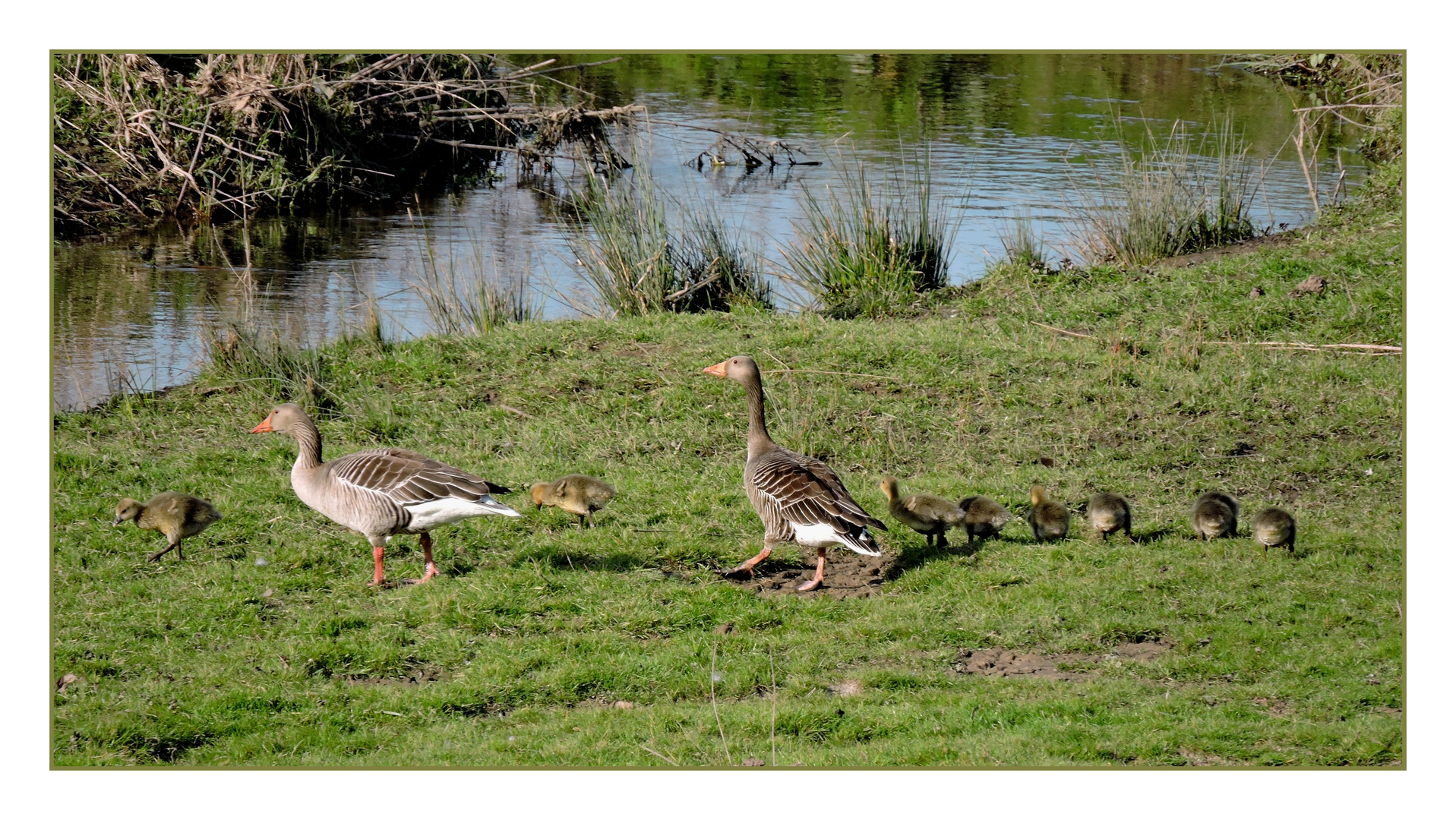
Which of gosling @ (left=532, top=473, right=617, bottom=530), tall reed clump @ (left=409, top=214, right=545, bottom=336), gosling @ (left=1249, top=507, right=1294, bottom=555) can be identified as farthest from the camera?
tall reed clump @ (left=409, top=214, right=545, bottom=336)

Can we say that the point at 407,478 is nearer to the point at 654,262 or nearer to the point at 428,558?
the point at 428,558

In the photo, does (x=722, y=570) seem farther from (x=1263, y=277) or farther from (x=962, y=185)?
(x=962, y=185)

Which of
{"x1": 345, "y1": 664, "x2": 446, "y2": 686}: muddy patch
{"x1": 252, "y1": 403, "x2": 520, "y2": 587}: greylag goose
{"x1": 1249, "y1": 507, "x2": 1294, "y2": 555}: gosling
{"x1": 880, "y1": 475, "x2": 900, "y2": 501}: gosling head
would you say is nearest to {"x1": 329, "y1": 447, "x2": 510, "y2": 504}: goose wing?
{"x1": 252, "y1": 403, "x2": 520, "y2": 587}: greylag goose

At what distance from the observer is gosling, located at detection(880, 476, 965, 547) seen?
28.2 feet

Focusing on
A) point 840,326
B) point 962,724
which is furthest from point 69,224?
point 962,724

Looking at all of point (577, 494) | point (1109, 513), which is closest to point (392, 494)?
point (577, 494)

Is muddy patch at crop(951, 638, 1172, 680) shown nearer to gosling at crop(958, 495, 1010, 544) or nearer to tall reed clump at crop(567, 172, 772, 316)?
gosling at crop(958, 495, 1010, 544)

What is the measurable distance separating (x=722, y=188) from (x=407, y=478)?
17006mm

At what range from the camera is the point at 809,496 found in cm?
798

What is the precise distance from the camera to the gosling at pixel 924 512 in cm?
859

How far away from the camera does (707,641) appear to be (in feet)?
24.8

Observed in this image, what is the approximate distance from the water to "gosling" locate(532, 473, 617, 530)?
5.19 meters

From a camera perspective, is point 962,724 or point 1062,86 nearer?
point 962,724

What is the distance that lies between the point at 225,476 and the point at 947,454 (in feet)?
20.3
